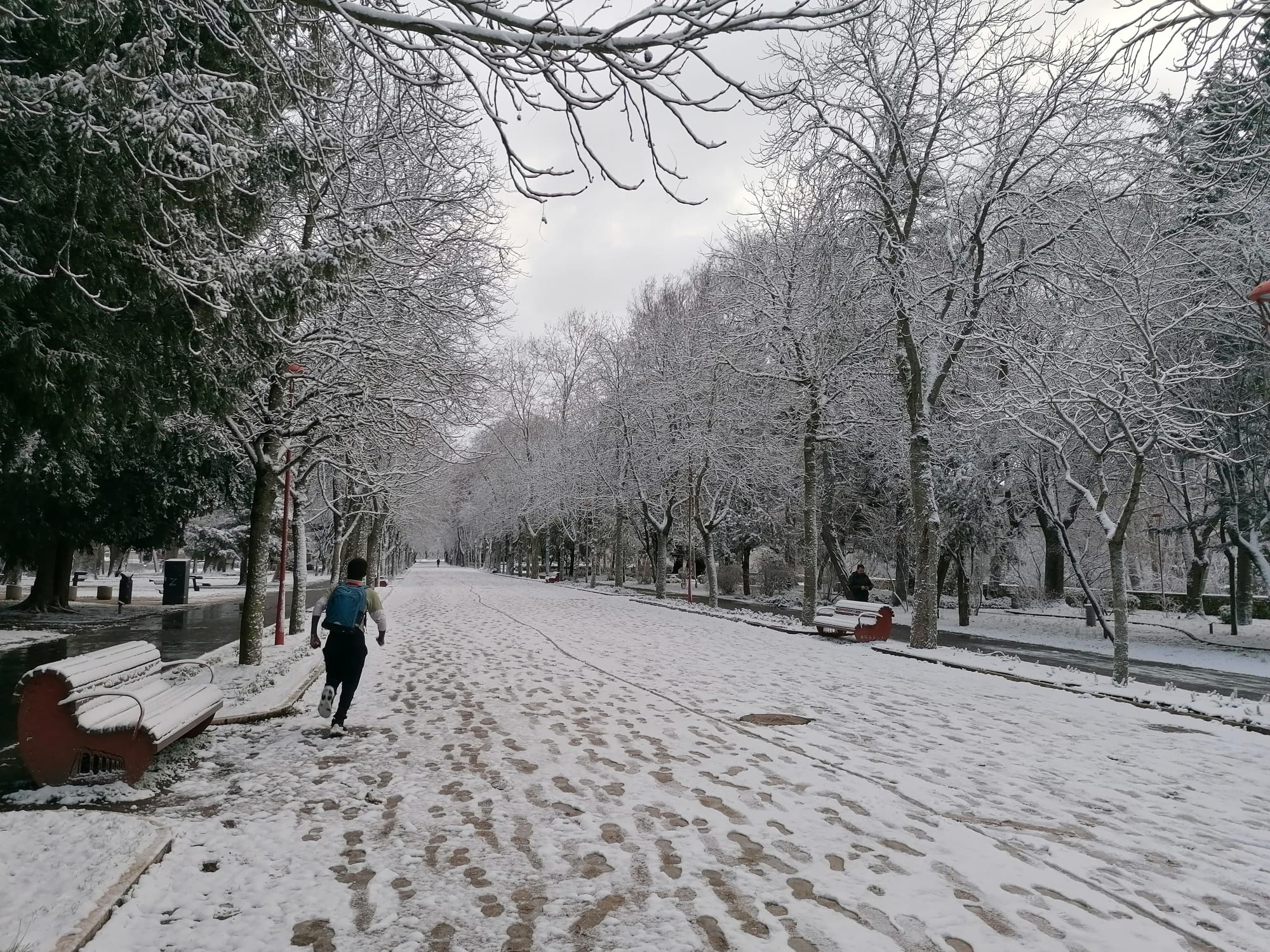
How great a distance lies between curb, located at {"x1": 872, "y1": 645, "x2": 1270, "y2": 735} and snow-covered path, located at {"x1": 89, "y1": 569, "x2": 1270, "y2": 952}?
0.25m

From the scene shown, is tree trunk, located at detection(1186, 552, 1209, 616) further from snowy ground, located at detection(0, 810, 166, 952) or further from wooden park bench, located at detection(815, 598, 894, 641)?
snowy ground, located at detection(0, 810, 166, 952)

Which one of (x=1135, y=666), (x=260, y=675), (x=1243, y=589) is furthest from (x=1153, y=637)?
(x=260, y=675)

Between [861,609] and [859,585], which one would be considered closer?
[861,609]

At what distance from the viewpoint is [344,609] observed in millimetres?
7984

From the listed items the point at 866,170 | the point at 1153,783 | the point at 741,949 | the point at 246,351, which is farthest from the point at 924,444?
the point at 741,949

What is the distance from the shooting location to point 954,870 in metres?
4.53

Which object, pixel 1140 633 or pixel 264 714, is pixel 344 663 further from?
pixel 1140 633

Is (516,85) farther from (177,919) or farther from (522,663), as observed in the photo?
(522,663)

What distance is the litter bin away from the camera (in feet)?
87.6

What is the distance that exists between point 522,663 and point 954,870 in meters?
9.32

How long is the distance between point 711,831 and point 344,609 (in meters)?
4.54

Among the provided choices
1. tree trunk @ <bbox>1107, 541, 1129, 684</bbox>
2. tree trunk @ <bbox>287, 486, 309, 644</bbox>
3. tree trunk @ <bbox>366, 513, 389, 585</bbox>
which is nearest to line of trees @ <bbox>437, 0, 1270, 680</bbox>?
tree trunk @ <bbox>1107, 541, 1129, 684</bbox>

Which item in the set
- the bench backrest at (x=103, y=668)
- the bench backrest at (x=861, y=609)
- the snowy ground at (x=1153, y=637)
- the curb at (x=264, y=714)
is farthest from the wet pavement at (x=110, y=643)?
the snowy ground at (x=1153, y=637)

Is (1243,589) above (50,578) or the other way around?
above
